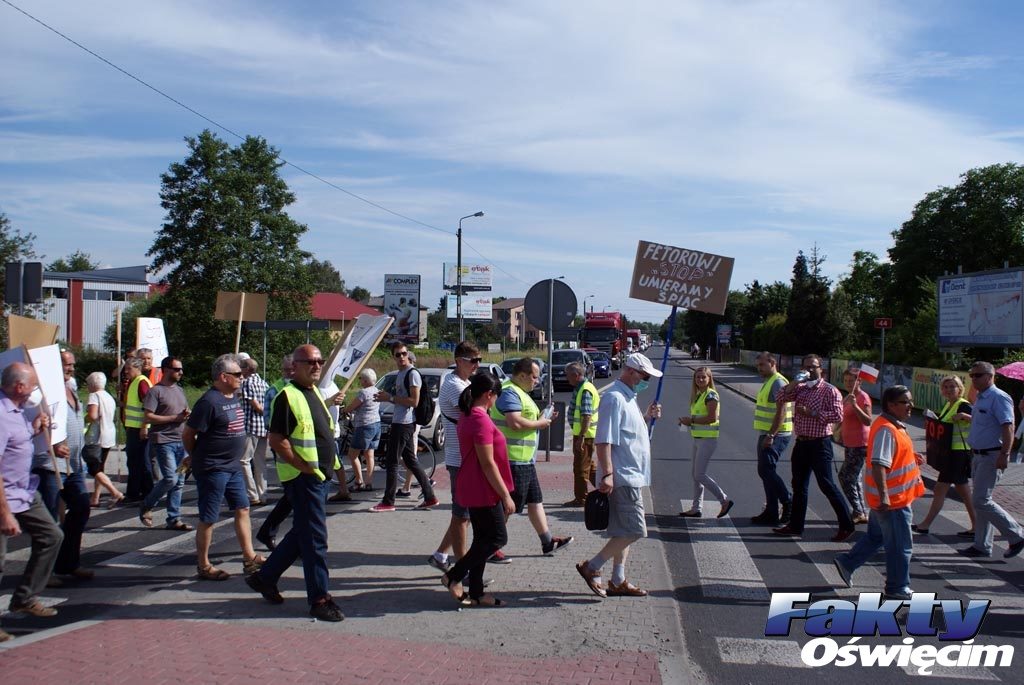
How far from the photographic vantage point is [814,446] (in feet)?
28.1

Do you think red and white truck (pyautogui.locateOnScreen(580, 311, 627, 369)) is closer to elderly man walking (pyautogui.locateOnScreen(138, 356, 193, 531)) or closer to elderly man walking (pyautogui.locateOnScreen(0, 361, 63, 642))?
elderly man walking (pyautogui.locateOnScreen(138, 356, 193, 531))

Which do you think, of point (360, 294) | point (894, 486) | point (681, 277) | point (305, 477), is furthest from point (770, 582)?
point (360, 294)

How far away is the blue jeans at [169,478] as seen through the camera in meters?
8.70

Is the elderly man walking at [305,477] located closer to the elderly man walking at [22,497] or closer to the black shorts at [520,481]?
the elderly man walking at [22,497]

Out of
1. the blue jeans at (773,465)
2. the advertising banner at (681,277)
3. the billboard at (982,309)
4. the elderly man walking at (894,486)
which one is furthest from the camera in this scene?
the billboard at (982,309)

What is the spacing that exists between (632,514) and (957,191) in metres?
62.0

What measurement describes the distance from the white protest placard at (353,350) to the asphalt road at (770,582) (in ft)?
11.8

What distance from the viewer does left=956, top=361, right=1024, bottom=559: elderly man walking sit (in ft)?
25.2

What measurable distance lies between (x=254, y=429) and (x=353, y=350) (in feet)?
6.03

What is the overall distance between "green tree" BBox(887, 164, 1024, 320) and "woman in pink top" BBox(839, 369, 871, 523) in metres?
52.7

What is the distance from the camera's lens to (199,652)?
504cm

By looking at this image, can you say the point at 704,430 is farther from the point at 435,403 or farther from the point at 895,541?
the point at 435,403

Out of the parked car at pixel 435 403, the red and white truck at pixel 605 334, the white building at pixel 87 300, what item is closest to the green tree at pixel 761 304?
the red and white truck at pixel 605 334

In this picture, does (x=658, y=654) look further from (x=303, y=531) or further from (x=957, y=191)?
(x=957, y=191)
